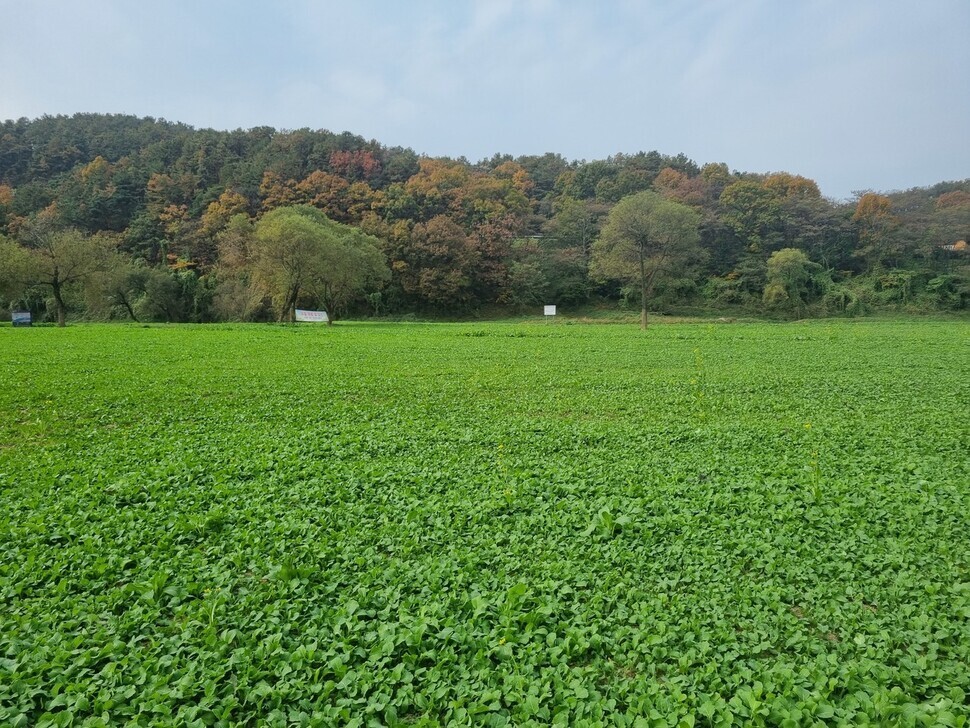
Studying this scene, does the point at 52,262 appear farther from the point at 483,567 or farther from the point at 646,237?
the point at 483,567

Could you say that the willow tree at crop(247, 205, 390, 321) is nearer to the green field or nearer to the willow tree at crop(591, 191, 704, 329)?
the willow tree at crop(591, 191, 704, 329)

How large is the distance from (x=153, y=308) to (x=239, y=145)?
30.4 meters

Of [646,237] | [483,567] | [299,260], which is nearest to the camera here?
[483,567]

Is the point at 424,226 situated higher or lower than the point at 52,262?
higher

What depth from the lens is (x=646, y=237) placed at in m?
37.5

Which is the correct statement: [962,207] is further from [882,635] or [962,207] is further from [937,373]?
[882,635]

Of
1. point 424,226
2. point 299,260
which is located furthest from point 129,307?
point 424,226

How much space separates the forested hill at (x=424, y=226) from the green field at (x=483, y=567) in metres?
38.2

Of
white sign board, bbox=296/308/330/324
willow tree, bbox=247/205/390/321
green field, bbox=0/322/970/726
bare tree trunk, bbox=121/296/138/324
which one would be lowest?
green field, bbox=0/322/970/726

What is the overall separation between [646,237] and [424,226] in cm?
2601

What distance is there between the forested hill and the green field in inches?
1505

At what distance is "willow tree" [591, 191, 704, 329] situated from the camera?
3684 cm

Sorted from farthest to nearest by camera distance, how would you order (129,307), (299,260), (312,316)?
(129,307) < (312,316) < (299,260)

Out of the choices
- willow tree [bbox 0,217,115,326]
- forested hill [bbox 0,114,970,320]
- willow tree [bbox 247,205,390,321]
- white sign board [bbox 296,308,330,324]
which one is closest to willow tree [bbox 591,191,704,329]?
forested hill [bbox 0,114,970,320]
